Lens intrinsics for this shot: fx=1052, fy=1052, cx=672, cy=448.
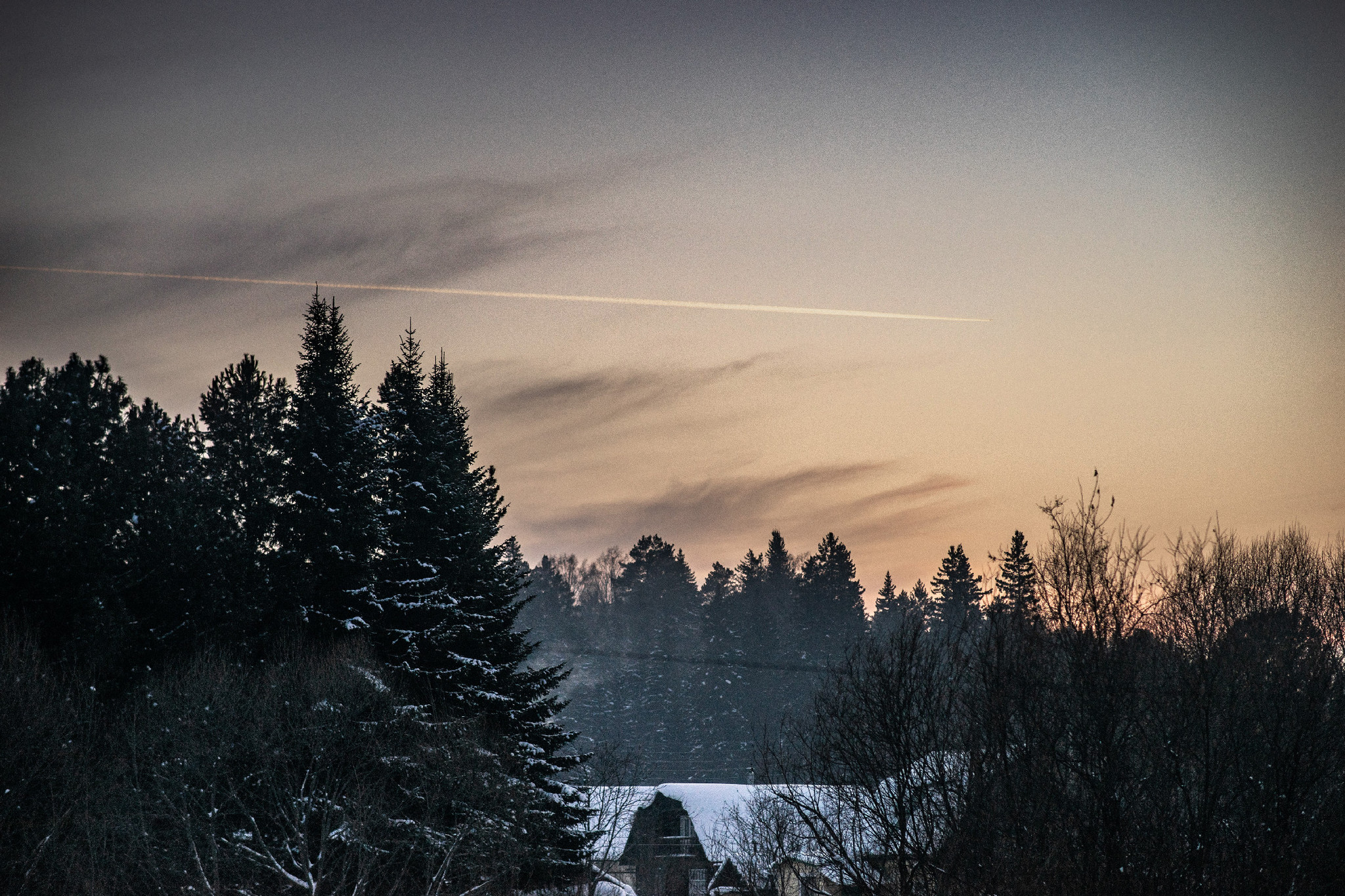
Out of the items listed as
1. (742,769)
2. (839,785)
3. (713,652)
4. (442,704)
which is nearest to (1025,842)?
(839,785)

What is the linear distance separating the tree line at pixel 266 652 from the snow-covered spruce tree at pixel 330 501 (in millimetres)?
69

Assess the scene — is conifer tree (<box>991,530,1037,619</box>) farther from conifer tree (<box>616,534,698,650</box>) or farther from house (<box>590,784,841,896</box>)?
conifer tree (<box>616,534,698,650</box>)

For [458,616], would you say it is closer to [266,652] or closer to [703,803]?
[266,652]

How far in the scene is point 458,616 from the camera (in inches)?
1213

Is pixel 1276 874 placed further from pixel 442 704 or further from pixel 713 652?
pixel 713 652

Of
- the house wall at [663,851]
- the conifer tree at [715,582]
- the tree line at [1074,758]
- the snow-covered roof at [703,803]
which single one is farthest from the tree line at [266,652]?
the conifer tree at [715,582]

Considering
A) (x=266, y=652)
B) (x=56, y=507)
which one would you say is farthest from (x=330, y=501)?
(x=56, y=507)

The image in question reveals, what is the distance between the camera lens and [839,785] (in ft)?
72.6

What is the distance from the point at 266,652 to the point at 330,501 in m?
4.49

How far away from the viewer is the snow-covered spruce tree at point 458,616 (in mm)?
29922

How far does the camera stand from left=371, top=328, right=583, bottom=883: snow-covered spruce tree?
2992 cm

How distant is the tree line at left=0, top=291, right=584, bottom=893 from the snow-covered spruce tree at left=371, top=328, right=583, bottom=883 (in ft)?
0.26

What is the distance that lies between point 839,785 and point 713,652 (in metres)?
70.8

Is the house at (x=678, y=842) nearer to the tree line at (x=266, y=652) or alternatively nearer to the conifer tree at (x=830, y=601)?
the tree line at (x=266, y=652)
